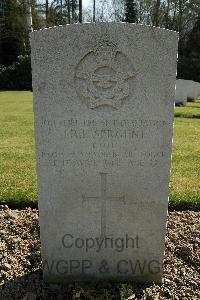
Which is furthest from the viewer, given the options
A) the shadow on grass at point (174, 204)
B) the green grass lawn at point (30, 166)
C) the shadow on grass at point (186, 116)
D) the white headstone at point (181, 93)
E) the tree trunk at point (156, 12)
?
Result: the tree trunk at point (156, 12)

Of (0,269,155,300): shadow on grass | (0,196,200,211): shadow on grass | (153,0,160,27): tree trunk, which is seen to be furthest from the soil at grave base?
(153,0,160,27): tree trunk

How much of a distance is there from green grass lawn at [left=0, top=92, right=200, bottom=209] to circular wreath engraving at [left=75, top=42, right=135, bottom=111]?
245 cm

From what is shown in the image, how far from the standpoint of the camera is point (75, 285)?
3.33 meters

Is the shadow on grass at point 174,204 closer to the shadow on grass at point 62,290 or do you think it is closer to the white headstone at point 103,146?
the shadow on grass at point 62,290

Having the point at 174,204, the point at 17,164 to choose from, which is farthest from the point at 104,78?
the point at 17,164

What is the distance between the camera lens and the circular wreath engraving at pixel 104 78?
112 inches

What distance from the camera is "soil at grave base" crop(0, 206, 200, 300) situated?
319 centimetres

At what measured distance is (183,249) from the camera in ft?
12.5

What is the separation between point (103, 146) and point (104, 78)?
0.52 metres

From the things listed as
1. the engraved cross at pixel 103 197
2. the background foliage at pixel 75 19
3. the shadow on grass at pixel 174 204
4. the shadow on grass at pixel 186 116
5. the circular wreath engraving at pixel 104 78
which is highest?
the background foliage at pixel 75 19

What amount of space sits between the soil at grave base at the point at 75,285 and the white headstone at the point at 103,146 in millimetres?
146

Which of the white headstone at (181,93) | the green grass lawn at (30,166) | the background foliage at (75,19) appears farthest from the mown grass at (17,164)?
the background foliage at (75,19)

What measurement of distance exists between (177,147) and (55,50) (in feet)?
20.2

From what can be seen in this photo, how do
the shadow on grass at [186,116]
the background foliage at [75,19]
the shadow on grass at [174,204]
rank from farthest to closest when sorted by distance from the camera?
1. the background foliage at [75,19]
2. the shadow on grass at [186,116]
3. the shadow on grass at [174,204]
